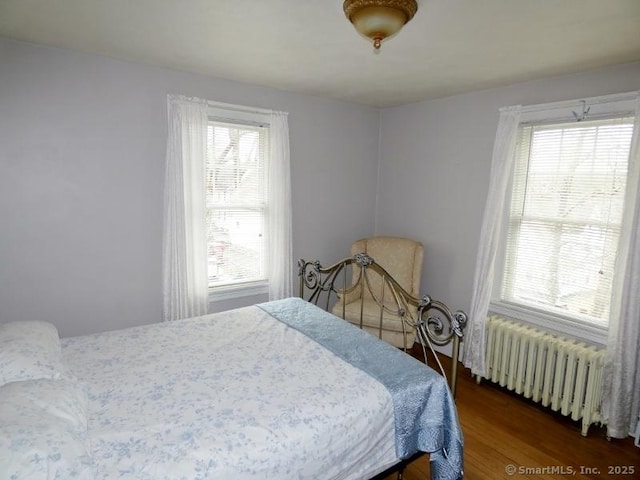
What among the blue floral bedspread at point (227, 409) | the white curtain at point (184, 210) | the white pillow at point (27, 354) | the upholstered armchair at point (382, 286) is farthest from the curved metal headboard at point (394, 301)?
the white pillow at point (27, 354)

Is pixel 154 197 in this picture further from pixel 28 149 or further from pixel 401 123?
pixel 401 123

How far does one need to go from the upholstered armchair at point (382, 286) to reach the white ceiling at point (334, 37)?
1530 mm

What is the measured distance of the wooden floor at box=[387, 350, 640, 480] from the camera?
2.20 metres

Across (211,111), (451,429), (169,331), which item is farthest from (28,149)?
(451,429)

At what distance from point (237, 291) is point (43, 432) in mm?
2330

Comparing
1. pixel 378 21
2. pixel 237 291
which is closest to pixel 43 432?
pixel 378 21

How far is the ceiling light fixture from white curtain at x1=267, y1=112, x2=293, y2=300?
1.78 m

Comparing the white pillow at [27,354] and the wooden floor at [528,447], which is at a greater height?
the white pillow at [27,354]

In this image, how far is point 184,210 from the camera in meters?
3.03

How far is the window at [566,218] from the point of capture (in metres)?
2.62

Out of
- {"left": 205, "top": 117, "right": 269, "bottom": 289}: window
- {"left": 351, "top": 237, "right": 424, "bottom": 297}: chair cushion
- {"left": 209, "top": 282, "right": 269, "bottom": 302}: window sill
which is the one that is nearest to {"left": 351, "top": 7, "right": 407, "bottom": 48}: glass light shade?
{"left": 205, "top": 117, "right": 269, "bottom": 289}: window

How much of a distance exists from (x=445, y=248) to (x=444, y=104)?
54.0 inches

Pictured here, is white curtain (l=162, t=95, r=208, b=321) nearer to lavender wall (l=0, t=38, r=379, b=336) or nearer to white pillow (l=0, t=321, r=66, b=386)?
lavender wall (l=0, t=38, r=379, b=336)

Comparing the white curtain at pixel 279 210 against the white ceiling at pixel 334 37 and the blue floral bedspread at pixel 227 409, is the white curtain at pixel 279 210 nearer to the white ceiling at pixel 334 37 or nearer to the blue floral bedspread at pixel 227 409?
the white ceiling at pixel 334 37
